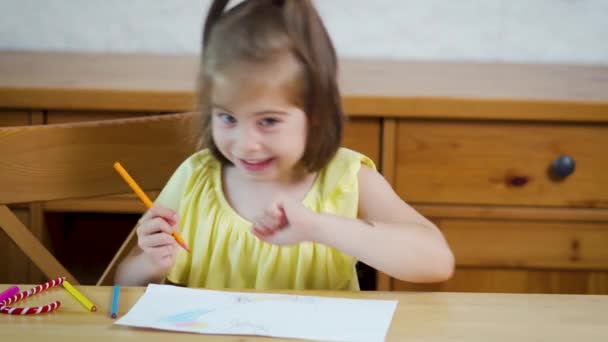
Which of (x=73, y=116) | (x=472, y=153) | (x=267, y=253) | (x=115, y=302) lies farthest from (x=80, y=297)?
(x=472, y=153)

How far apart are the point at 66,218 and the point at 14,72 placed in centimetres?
33

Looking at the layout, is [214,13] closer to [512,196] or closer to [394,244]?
[394,244]

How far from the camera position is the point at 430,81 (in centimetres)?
183

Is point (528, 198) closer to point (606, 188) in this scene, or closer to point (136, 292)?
point (606, 188)

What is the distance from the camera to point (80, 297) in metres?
0.94

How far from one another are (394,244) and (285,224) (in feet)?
0.51

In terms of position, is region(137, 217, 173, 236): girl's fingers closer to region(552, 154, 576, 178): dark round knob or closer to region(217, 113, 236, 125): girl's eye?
region(217, 113, 236, 125): girl's eye

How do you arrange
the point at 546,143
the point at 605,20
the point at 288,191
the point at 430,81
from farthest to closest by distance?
the point at 605,20
the point at 430,81
the point at 546,143
the point at 288,191

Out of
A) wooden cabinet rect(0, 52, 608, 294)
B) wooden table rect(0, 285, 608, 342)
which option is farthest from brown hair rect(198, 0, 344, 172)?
wooden cabinet rect(0, 52, 608, 294)

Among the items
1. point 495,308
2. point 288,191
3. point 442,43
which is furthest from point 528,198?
point 495,308

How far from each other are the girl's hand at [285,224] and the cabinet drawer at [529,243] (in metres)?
0.78

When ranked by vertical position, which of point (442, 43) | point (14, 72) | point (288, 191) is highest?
point (442, 43)

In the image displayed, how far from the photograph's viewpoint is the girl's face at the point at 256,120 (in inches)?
39.5

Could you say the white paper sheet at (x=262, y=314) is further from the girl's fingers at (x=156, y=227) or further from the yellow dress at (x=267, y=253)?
the yellow dress at (x=267, y=253)
